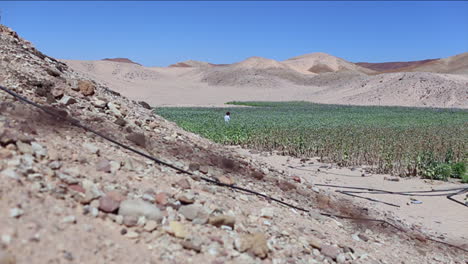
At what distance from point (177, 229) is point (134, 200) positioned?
48 centimetres

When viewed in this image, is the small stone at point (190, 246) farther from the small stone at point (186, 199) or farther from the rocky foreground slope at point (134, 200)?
the small stone at point (186, 199)

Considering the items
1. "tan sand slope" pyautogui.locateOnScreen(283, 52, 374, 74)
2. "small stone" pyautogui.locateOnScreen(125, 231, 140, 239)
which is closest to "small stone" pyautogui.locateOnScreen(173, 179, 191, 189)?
"small stone" pyautogui.locateOnScreen(125, 231, 140, 239)

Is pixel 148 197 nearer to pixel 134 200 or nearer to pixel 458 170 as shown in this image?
pixel 134 200

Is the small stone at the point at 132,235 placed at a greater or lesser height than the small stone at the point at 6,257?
lesser

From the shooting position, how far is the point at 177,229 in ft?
12.7

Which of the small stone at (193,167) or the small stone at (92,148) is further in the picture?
the small stone at (193,167)

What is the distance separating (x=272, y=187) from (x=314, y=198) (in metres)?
0.80

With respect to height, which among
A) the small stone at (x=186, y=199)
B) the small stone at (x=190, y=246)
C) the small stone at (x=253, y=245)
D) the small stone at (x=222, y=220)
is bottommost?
the small stone at (x=253, y=245)

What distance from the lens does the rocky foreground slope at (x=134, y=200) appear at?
11.1 feet

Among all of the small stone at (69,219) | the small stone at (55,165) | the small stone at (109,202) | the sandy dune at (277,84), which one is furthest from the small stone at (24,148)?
the sandy dune at (277,84)

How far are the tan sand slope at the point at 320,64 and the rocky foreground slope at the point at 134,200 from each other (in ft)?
301

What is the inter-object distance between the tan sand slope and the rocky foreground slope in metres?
91.7

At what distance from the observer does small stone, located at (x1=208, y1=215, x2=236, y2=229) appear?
4207 millimetres

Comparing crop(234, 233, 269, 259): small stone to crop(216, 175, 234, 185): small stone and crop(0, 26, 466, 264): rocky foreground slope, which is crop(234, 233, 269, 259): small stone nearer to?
crop(0, 26, 466, 264): rocky foreground slope
